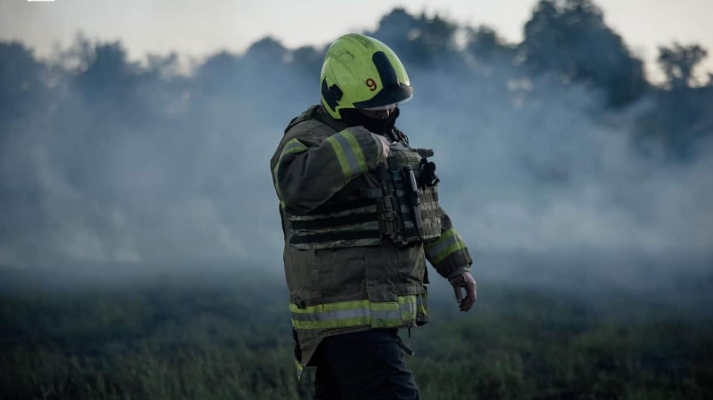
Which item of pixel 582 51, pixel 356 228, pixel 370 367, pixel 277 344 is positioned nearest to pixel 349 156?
pixel 356 228

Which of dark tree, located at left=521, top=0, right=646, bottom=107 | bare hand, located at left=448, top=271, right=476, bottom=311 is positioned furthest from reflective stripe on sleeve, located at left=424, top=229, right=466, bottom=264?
dark tree, located at left=521, top=0, right=646, bottom=107

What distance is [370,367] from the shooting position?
329 centimetres

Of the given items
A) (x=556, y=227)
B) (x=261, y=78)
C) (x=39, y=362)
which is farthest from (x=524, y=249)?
(x=39, y=362)

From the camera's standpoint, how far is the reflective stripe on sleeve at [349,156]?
320 centimetres

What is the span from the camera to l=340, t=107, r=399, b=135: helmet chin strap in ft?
11.7

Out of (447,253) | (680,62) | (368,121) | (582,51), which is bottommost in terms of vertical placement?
(447,253)

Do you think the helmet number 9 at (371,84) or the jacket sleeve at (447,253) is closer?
the helmet number 9 at (371,84)

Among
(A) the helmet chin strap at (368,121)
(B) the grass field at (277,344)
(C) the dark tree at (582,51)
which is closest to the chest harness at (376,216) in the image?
(A) the helmet chin strap at (368,121)

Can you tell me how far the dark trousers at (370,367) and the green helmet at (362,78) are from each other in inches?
37.0

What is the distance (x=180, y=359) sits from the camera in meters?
7.41

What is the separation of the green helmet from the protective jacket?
6.5 inches

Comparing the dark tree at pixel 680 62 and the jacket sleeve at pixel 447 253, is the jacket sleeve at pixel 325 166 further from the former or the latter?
the dark tree at pixel 680 62

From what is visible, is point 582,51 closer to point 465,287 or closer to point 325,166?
point 465,287

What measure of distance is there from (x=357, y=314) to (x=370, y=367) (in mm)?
209
